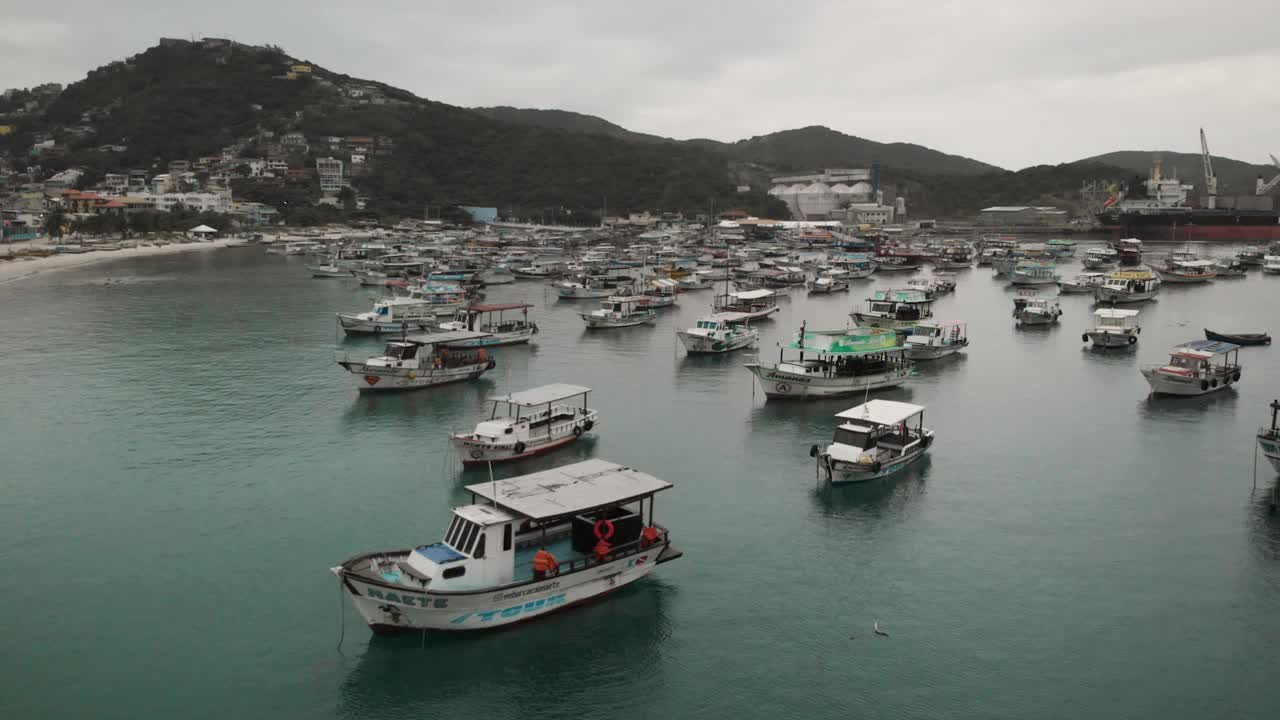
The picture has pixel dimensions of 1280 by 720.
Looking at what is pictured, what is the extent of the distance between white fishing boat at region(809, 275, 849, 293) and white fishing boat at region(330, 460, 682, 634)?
2415 inches

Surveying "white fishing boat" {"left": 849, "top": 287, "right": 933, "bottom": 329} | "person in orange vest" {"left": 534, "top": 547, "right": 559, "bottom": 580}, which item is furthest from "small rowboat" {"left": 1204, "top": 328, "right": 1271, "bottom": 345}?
"person in orange vest" {"left": 534, "top": 547, "right": 559, "bottom": 580}

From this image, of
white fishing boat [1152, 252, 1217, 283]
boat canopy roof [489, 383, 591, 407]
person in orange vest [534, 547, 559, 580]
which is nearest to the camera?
person in orange vest [534, 547, 559, 580]

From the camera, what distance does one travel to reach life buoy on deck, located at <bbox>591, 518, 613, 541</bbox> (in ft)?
61.1

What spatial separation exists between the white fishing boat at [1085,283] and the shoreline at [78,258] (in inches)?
3572

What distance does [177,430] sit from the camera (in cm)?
3175

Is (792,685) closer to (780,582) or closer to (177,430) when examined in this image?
(780,582)

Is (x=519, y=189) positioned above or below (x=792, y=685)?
above

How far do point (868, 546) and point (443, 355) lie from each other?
2261 centimetres

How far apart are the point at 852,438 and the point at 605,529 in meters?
10.9

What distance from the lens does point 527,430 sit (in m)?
28.3

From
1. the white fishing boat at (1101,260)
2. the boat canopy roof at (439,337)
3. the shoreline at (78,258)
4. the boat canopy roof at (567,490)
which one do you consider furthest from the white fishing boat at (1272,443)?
the shoreline at (78,258)

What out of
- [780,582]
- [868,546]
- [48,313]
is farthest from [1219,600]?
[48,313]

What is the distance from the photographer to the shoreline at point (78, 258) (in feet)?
283

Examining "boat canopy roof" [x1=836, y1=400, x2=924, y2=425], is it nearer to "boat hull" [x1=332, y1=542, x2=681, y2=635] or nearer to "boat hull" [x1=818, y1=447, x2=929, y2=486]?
"boat hull" [x1=818, y1=447, x2=929, y2=486]
